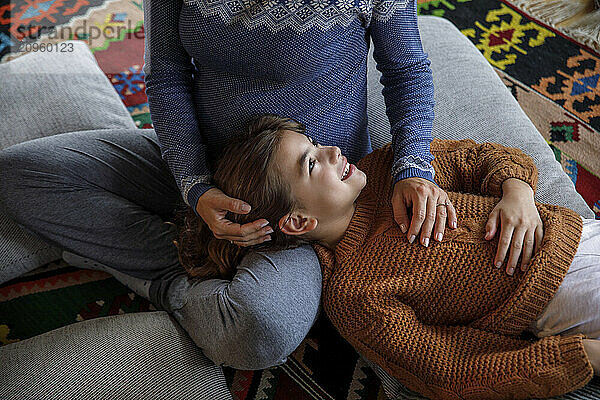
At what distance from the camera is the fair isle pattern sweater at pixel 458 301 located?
99cm

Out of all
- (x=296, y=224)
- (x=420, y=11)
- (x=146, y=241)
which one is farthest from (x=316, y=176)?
(x=420, y=11)

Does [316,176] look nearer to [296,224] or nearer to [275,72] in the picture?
[296,224]

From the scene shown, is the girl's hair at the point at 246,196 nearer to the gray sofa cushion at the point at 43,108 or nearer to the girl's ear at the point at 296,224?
the girl's ear at the point at 296,224

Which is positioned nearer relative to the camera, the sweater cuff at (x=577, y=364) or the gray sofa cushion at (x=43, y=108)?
the sweater cuff at (x=577, y=364)

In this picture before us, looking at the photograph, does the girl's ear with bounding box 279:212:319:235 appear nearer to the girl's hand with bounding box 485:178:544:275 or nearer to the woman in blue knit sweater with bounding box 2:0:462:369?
the woman in blue knit sweater with bounding box 2:0:462:369

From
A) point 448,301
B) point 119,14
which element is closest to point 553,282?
point 448,301

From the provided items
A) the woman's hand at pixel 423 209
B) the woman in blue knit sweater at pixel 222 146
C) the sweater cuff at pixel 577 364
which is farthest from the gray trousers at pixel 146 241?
the sweater cuff at pixel 577 364

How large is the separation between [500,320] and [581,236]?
0.24 meters

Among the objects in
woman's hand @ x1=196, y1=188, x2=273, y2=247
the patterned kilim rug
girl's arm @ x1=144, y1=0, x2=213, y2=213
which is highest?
girl's arm @ x1=144, y1=0, x2=213, y2=213

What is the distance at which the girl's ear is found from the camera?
1.15m

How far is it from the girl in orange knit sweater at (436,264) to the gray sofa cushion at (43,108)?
1.74 feet

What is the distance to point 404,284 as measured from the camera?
111 centimetres

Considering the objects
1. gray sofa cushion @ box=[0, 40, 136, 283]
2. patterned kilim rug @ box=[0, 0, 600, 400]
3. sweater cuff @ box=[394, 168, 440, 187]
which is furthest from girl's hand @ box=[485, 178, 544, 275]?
gray sofa cushion @ box=[0, 40, 136, 283]

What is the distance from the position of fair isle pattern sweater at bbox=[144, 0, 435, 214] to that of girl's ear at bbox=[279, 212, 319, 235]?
7.3 inches
